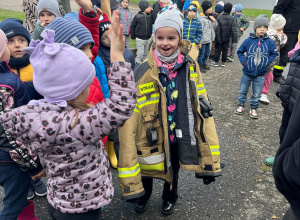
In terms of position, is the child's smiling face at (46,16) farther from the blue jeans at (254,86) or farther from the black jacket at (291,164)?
the blue jeans at (254,86)

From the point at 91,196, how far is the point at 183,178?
1.98m

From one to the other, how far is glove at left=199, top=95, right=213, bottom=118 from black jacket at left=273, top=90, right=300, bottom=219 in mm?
1248

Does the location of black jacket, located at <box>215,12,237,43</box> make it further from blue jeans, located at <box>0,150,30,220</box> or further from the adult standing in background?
blue jeans, located at <box>0,150,30,220</box>

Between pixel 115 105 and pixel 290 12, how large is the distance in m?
6.35

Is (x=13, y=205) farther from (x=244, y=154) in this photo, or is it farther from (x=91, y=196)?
(x=244, y=154)

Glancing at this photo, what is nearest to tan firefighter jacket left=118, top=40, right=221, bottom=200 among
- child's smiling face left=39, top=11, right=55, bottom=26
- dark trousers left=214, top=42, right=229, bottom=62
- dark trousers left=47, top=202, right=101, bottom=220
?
dark trousers left=47, top=202, right=101, bottom=220

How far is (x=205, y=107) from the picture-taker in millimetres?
2467

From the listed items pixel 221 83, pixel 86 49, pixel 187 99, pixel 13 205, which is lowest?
pixel 221 83

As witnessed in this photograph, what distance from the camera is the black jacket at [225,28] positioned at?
8.36 meters

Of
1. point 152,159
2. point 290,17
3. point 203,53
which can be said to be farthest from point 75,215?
point 203,53

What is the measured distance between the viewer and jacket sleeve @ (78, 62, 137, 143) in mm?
1529

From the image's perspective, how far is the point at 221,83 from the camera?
7328 millimetres

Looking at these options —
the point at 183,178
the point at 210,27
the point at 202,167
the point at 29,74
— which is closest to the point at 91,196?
the point at 202,167

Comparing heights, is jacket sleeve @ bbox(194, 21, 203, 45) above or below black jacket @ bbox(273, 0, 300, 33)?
below
